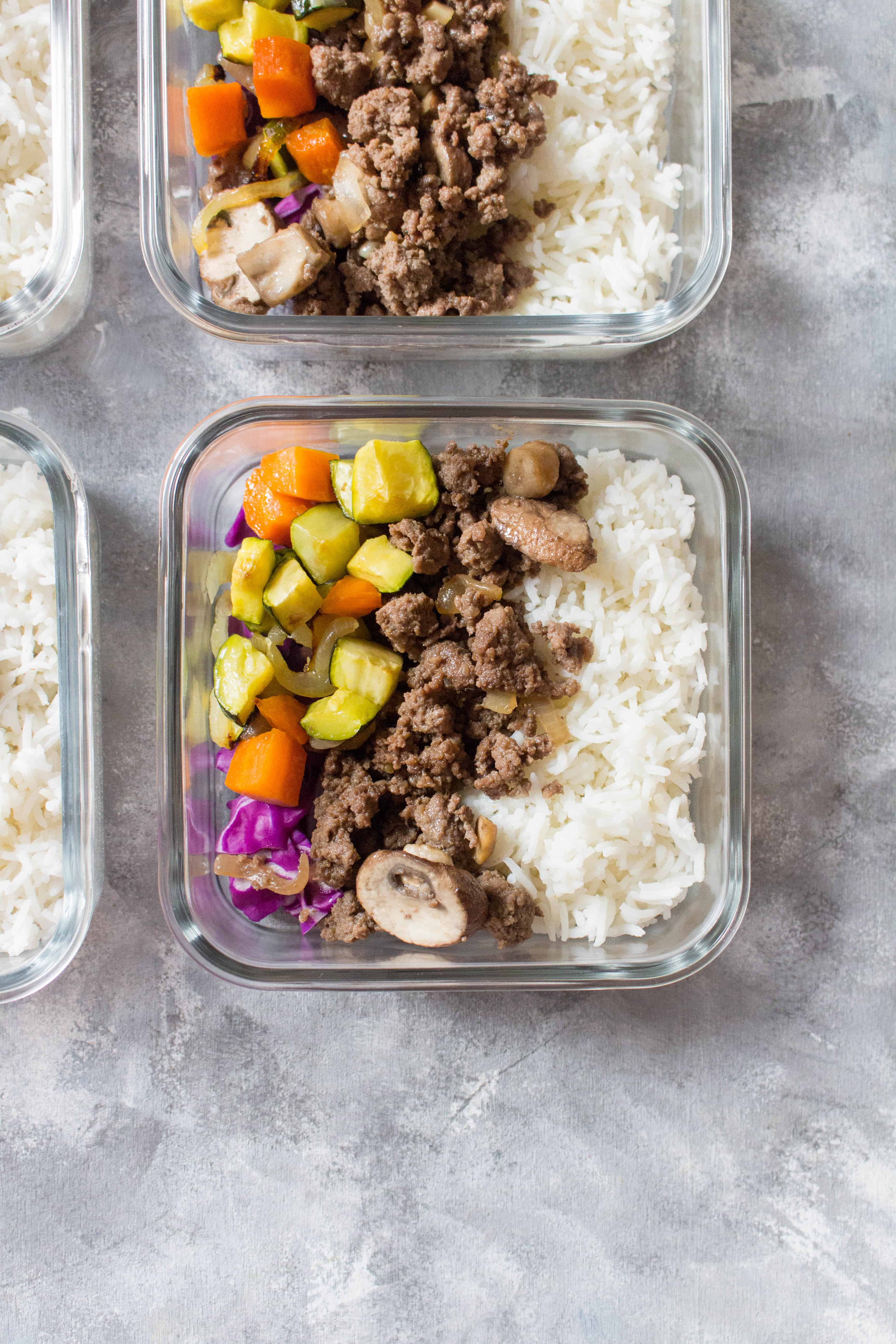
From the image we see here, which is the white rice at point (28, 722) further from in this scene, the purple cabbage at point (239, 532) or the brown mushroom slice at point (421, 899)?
the brown mushroom slice at point (421, 899)

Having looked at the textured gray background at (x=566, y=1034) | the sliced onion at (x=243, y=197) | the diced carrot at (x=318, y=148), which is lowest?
the textured gray background at (x=566, y=1034)

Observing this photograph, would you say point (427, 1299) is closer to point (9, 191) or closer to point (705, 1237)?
point (705, 1237)

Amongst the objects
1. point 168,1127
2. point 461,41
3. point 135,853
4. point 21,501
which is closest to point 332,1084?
point 168,1127

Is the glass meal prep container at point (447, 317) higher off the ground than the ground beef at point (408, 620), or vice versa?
the glass meal prep container at point (447, 317)

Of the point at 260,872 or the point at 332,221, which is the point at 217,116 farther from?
the point at 260,872

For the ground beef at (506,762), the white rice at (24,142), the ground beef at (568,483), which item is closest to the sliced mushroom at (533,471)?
the ground beef at (568,483)

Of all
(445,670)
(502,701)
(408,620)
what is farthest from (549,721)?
(408,620)

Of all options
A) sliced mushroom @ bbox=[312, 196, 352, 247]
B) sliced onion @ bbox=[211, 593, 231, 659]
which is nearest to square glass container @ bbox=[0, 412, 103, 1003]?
sliced onion @ bbox=[211, 593, 231, 659]
